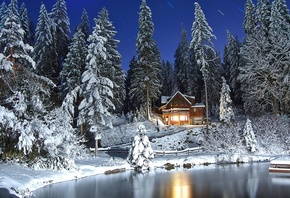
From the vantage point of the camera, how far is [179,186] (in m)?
20.0

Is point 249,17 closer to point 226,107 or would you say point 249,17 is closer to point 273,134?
point 226,107

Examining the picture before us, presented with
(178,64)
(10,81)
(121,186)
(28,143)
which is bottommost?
(121,186)

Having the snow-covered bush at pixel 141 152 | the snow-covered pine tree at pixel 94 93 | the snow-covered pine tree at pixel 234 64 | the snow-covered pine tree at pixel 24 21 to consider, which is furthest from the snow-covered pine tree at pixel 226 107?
the snow-covered pine tree at pixel 24 21

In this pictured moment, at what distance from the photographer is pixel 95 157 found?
107ft

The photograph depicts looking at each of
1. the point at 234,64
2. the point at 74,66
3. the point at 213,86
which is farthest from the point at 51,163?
the point at 234,64

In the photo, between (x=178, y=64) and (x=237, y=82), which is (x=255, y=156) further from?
(x=178, y=64)

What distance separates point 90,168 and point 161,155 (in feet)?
33.5

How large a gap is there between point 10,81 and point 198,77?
142 feet

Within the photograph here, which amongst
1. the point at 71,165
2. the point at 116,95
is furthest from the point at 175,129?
the point at 71,165

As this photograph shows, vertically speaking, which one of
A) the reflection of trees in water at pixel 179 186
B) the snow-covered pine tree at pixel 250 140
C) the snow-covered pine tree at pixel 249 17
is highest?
the snow-covered pine tree at pixel 249 17

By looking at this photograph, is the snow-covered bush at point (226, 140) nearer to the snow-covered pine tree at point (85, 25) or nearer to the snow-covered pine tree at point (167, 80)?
the snow-covered pine tree at point (85, 25)

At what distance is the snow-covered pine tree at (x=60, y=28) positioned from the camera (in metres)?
46.1

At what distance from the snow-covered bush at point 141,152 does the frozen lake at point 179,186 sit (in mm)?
2992

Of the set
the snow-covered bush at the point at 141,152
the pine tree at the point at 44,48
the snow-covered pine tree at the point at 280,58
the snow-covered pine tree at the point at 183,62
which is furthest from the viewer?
the snow-covered pine tree at the point at 183,62
